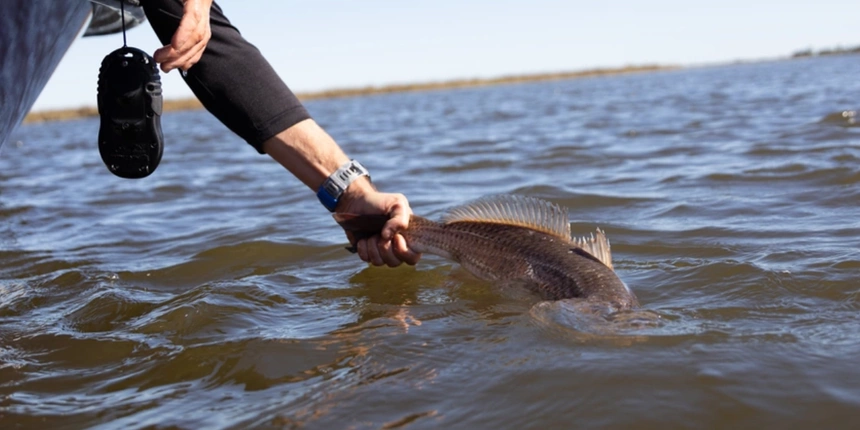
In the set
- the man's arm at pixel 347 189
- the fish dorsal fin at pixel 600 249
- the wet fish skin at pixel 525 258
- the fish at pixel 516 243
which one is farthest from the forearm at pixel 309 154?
the fish dorsal fin at pixel 600 249

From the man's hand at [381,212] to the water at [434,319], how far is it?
0.24 m

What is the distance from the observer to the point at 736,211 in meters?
5.64

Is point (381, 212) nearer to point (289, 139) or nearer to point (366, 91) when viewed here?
point (289, 139)

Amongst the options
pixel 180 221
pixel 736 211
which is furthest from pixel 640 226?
pixel 180 221

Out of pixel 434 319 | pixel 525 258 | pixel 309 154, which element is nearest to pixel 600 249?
pixel 525 258

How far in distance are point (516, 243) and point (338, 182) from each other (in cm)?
91

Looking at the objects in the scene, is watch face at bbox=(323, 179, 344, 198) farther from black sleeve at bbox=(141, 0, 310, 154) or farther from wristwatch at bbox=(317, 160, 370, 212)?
black sleeve at bbox=(141, 0, 310, 154)

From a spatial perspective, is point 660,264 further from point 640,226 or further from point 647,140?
point 647,140

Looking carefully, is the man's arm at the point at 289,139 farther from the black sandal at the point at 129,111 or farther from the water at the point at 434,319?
the water at the point at 434,319

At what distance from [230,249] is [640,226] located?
108 inches

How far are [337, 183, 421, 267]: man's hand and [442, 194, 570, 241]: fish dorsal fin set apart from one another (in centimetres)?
33

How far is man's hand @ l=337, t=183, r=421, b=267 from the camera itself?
402 cm

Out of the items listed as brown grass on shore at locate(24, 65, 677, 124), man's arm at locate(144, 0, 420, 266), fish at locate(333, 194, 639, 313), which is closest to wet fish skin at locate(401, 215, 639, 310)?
fish at locate(333, 194, 639, 313)

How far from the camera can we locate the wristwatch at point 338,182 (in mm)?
3988
